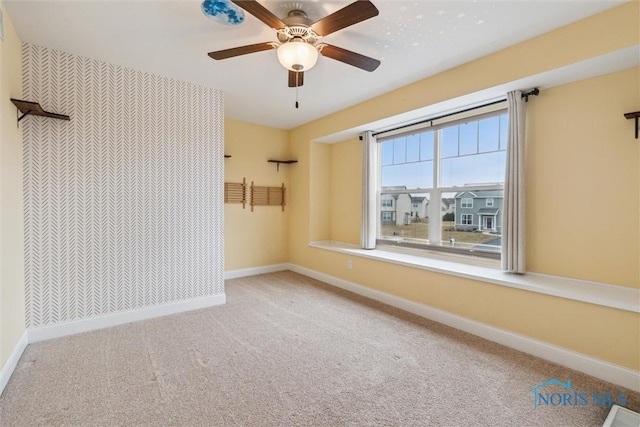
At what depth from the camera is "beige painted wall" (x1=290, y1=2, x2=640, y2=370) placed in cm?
212

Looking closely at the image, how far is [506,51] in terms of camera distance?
2562mm

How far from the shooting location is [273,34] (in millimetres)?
2412

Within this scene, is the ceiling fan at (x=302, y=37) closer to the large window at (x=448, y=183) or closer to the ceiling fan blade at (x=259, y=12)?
the ceiling fan blade at (x=259, y=12)

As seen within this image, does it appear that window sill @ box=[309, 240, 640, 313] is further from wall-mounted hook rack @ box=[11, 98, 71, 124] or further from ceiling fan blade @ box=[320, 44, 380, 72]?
wall-mounted hook rack @ box=[11, 98, 71, 124]

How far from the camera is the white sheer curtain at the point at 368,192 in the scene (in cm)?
431

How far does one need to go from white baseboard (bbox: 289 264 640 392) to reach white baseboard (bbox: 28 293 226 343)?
2165 mm

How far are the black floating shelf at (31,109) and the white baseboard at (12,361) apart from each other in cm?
186

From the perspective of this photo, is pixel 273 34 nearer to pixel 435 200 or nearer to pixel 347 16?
pixel 347 16

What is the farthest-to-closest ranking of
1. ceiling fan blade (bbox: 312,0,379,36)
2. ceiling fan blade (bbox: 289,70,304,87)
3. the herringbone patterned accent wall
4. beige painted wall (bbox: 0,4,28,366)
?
the herringbone patterned accent wall → ceiling fan blade (bbox: 289,70,304,87) → beige painted wall (bbox: 0,4,28,366) → ceiling fan blade (bbox: 312,0,379,36)

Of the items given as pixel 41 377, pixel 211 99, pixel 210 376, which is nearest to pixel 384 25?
pixel 211 99

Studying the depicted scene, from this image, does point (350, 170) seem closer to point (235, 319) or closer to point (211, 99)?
point (211, 99)

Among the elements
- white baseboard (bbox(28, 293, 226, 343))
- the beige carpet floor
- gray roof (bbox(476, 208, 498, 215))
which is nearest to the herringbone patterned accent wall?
white baseboard (bbox(28, 293, 226, 343))

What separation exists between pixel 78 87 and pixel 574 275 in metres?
4.95

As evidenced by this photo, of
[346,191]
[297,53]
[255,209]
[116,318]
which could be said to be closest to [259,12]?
[297,53]
